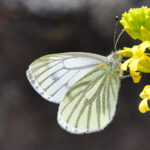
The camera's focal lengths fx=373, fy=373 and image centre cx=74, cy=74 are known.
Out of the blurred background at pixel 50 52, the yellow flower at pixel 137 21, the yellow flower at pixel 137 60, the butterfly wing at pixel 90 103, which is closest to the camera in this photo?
the yellow flower at pixel 137 60

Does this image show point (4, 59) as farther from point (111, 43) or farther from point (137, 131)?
point (137, 131)

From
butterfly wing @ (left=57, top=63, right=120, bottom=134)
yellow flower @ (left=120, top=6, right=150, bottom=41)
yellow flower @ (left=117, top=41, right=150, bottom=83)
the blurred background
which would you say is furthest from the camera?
the blurred background

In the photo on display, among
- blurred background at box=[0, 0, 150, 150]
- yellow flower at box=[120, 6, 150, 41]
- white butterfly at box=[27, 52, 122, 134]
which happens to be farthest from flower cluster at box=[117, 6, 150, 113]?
blurred background at box=[0, 0, 150, 150]

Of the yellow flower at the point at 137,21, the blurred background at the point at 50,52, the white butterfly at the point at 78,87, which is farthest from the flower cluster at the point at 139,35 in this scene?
the blurred background at the point at 50,52

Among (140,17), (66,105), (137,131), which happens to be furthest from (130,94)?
(140,17)

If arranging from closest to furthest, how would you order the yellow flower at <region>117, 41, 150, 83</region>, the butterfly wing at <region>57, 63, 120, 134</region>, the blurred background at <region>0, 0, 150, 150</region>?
the yellow flower at <region>117, 41, 150, 83</region> < the butterfly wing at <region>57, 63, 120, 134</region> < the blurred background at <region>0, 0, 150, 150</region>

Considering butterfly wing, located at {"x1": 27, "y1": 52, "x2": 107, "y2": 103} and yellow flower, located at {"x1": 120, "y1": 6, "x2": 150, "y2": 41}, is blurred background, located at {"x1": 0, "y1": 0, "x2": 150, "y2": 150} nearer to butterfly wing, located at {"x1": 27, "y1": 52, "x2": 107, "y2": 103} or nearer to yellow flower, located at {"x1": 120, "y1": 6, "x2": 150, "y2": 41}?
butterfly wing, located at {"x1": 27, "y1": 52, "x2": 107, "y2": 103}

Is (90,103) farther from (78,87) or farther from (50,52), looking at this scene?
(50,52)

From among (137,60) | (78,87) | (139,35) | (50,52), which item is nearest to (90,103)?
(78,87)

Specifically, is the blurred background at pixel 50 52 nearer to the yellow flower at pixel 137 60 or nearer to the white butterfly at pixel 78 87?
the white butterfly at pixel 78 87
